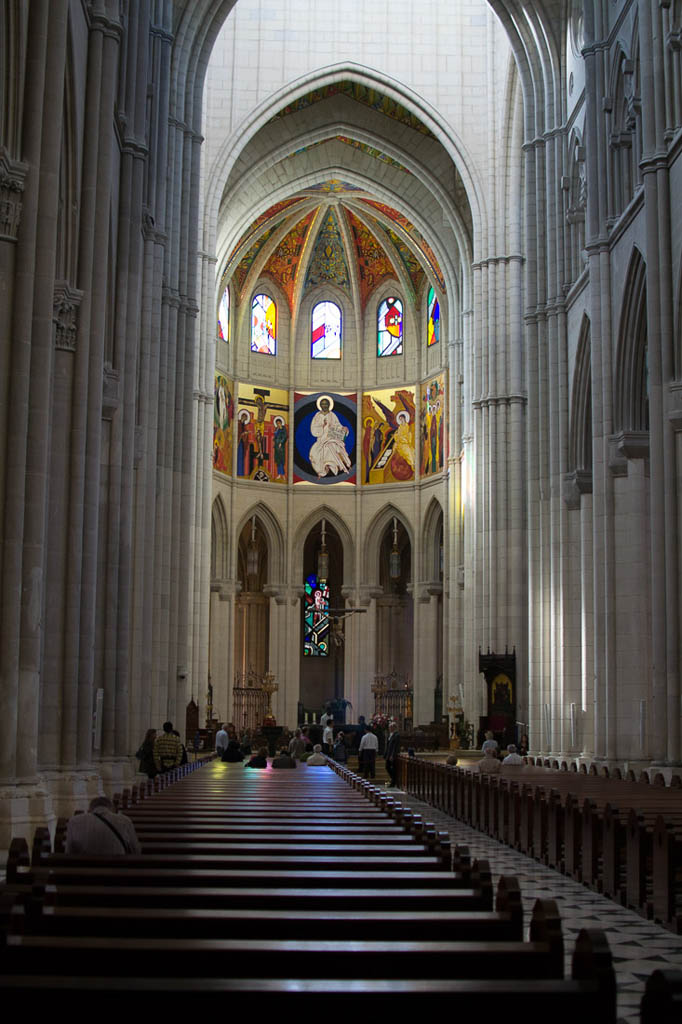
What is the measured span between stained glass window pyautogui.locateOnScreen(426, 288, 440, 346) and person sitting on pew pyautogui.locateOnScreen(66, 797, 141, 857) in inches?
1587

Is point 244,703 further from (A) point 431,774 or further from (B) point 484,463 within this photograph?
(A) point 431,774

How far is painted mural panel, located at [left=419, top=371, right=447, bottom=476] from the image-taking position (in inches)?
1725

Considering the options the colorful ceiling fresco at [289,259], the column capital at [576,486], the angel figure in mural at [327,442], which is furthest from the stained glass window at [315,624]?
the column capital at [576,486]

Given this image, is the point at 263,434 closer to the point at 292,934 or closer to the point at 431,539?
the point at 431,539

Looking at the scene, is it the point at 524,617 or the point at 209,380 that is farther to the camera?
the point at 209,380

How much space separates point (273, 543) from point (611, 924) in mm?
38366

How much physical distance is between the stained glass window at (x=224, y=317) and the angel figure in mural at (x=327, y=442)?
4.49m

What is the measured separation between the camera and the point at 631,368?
818 inches

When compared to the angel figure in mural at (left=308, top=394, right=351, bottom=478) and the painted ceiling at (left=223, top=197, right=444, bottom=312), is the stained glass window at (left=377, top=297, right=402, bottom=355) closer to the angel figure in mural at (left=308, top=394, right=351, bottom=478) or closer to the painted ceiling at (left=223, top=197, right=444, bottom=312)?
the painted ceiling at (left=223, top=197, right=444, bottom=312)

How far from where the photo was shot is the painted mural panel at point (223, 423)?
144 ft

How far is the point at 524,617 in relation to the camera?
3284 cm

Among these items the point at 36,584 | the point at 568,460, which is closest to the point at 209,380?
the point at 568,460

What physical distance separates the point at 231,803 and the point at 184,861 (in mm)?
4577

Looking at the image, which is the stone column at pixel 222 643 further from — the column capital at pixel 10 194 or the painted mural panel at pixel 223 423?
the column capital at pixel 10 194
